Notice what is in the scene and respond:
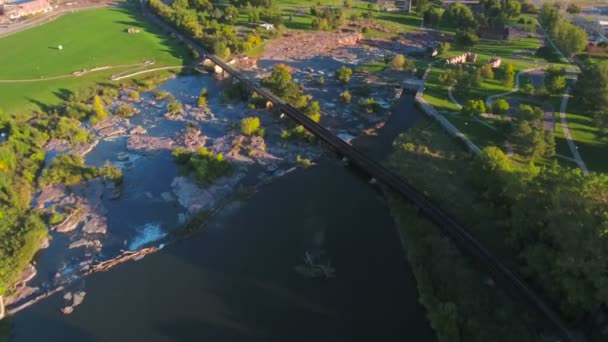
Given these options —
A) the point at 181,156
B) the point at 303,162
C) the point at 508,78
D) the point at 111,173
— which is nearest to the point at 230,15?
the point at 181,156

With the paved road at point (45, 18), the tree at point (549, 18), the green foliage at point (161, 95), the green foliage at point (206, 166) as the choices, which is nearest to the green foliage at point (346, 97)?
the green foliage at point (206, 166)

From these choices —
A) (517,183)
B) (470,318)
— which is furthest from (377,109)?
Result: (470,318)

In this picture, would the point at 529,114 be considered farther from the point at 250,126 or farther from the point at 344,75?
the point at 250,126

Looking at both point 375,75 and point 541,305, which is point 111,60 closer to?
point 375,75

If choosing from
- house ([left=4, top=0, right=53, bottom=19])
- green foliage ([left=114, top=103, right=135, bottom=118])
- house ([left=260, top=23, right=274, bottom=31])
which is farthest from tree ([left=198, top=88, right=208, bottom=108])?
house ([left=4, top=0, right=53, bottom=19])

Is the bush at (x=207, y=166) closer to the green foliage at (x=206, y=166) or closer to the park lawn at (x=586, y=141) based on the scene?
the green foliage at (x=206, y=166)

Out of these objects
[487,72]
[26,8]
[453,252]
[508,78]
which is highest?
[26,8]

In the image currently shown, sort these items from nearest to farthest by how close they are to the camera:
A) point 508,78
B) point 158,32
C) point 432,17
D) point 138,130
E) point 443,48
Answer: point 138,130 → point 508,78 → point 443,48 → point 158,32 → point 432,17
